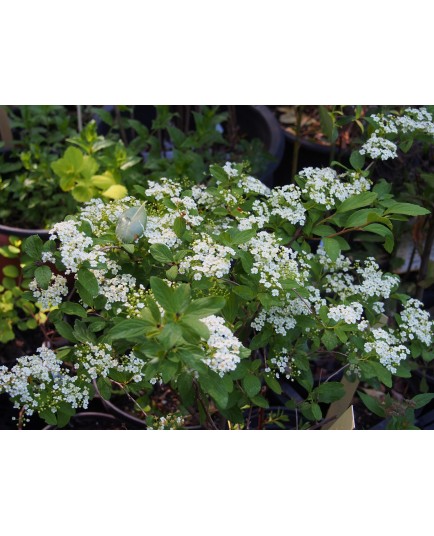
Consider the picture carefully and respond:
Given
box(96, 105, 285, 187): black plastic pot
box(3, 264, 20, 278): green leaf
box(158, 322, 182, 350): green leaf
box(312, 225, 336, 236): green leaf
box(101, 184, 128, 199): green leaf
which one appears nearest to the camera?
box(158, 322, 182, 350): green leaf

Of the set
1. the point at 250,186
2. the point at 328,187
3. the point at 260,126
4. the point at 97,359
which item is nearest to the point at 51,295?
the point at 97,359

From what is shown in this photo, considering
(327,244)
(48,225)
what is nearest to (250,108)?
(48,225)

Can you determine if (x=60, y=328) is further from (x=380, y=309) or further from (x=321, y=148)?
(x=321, y=148)

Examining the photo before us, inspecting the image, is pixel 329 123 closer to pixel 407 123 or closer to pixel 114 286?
pixel 407 123

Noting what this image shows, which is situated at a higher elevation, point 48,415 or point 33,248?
point 33,248

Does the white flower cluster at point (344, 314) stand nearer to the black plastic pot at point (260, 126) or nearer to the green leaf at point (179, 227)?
the green leaf at point (179, 227)

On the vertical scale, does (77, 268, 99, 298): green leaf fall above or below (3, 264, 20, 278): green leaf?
above

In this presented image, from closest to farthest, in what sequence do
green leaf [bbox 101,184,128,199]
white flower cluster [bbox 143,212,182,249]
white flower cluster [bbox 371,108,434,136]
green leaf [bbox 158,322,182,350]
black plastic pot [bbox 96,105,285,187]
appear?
green leaf [bbox 158,322,182,350], white flower cluster [bbox 143,212,182,249], white flower cluster [bbox 371,108,434,136], green leaf [bbox 101,184,128,199], black plastic pot [bbox 96,105,285,187]

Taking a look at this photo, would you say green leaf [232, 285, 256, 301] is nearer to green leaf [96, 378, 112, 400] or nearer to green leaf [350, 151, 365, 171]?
green leaf [96, 378, 112, 400]

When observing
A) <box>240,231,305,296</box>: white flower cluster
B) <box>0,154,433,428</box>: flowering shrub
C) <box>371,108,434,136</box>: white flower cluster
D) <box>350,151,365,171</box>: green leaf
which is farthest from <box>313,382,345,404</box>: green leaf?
<box>371,108,434,136</box>: white flower cluster
